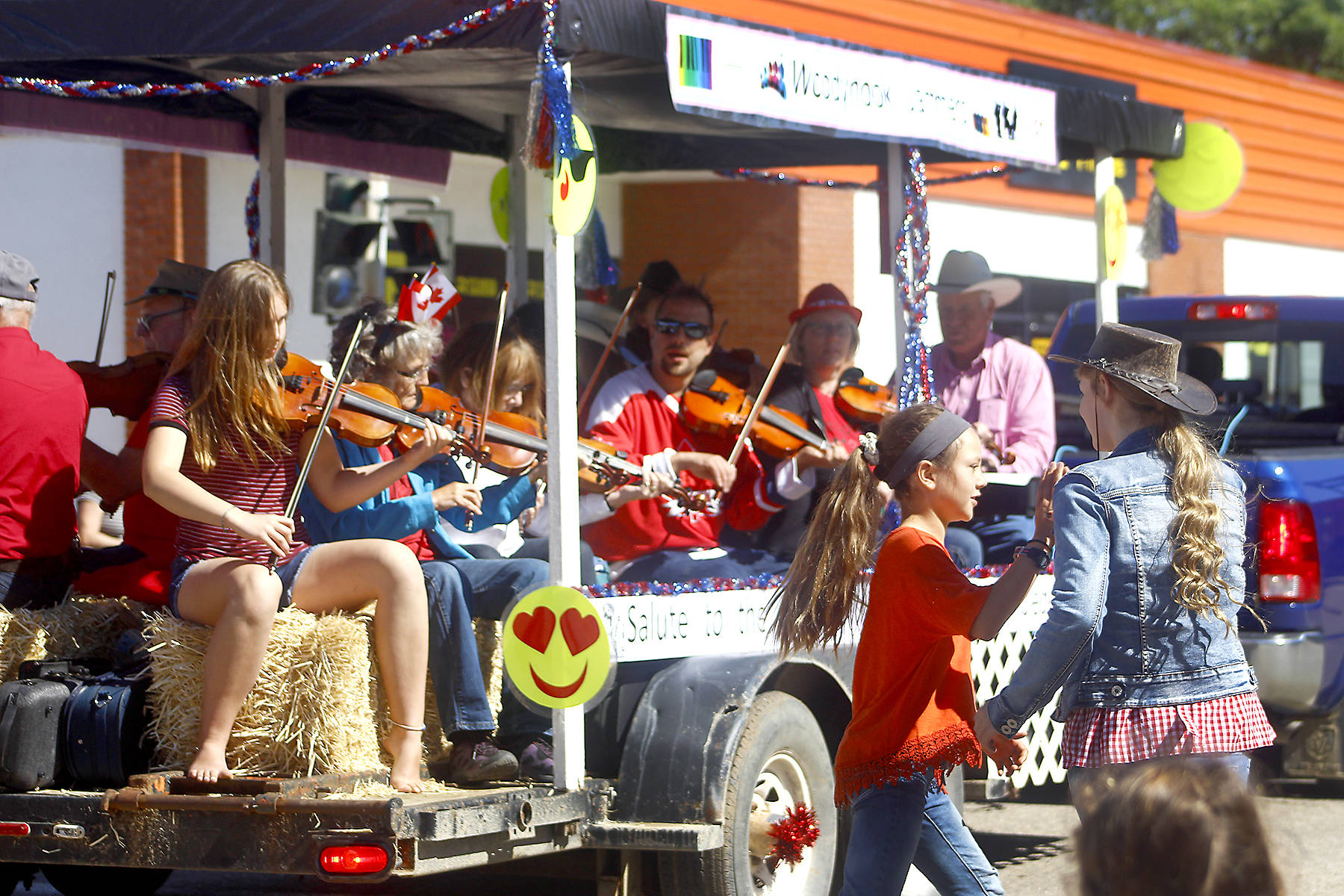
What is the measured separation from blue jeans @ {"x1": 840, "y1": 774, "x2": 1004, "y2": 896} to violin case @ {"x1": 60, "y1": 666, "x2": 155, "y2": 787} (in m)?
1.85

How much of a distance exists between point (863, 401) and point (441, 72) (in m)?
2.00

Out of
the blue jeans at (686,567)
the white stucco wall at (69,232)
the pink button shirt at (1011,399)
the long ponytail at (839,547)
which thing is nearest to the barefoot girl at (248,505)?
the long ponytail at (839,547)

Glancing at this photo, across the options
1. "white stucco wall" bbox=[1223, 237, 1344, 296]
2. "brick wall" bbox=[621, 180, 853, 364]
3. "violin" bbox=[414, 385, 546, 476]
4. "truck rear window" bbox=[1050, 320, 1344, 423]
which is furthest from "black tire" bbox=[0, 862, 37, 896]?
"white stucco wall" bbox=[1223, 237, 1344, 296]

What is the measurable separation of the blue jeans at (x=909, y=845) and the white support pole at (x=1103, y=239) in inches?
135

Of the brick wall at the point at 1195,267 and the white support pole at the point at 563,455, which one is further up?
the brick wall at the point at 1195,267

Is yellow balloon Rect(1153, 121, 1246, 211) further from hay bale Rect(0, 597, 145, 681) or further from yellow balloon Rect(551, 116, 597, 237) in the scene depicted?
hay bale Rect(0, 597, 145, 681)

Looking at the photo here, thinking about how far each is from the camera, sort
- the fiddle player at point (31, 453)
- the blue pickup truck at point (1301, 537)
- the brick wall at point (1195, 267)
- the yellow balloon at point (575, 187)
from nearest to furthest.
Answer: the yellow balloon at point (575, 187)
the fiddle player at point (31, 453)
the blue pickup truck at point (1301, 537)
the brick wall at point (1195, 267)

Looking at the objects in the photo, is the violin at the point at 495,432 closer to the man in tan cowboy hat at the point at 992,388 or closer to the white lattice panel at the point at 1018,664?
the white lattice panel at the point at 1018,664

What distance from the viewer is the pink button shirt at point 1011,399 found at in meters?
6.92

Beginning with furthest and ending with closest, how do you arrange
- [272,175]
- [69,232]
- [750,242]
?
[750,242] < [69,232] < [272,175]

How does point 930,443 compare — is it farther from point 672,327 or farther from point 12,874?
point 12,874

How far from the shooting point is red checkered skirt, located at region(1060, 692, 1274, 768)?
3.53 meters

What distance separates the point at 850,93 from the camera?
17.3ft

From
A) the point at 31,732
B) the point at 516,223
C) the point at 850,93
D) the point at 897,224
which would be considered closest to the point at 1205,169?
the point at 897,224
